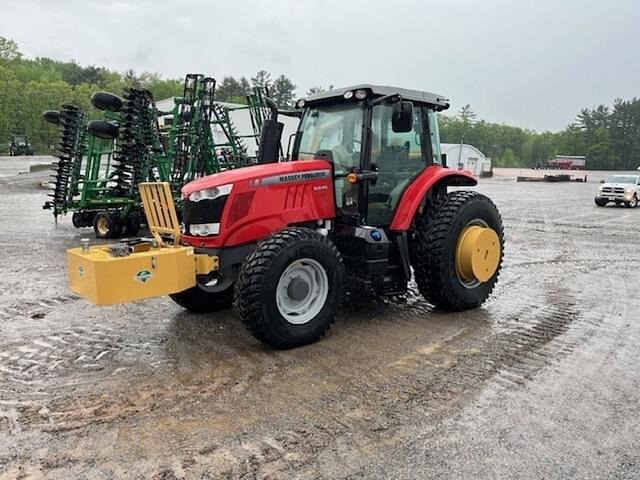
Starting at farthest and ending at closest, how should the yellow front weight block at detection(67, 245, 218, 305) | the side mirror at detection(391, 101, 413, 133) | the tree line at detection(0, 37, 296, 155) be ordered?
the tree line at detection(0, 37, 296, 155) < the side mirror at detection(391, 101, 413, 133) < the yellow front weight block at detection(67, 245, 218, 305)

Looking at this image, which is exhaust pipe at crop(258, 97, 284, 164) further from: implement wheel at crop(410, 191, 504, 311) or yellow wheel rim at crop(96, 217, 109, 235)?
yellow wheel rim at crop(96, 217, 109, 235)

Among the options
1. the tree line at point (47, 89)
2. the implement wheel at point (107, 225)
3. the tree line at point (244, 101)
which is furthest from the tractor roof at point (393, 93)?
the tree line at point (244, 101)

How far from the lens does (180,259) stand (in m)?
4.15

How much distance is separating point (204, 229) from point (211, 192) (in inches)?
12.8

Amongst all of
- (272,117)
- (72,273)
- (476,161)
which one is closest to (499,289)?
(272,117)

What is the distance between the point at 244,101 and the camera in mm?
70562

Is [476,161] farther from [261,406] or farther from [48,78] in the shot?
[48,78]

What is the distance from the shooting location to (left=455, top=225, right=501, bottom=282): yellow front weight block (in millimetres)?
5332

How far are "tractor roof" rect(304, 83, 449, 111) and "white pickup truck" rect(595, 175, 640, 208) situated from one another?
1929 centimetres

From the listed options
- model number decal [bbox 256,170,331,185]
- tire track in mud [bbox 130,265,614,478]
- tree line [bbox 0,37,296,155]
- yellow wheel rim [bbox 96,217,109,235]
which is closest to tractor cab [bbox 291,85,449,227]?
model number decal [bbox 256,170,331,185]

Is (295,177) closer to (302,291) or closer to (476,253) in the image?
(302,291)

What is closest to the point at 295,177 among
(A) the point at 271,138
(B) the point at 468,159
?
(A) the point at 271,138

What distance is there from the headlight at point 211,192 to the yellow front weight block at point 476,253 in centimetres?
249

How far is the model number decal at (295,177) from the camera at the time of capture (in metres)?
4.48
